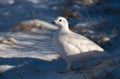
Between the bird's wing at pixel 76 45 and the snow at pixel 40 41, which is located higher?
the bird's wing at pixel 76 45

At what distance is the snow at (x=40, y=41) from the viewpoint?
20.7 ft

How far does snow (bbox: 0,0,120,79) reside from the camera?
20.7ft

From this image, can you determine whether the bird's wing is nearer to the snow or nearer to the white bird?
the white bird

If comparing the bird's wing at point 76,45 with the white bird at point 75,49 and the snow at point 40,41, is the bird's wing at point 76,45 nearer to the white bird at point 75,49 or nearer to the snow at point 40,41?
the white bird at point 75,49

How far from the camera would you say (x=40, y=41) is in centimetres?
877

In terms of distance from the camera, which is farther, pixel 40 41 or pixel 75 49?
pixel 40 41

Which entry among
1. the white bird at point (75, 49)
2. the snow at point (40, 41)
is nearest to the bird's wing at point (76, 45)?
the white bird at point (75, 49)

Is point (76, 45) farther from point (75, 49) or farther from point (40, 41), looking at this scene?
point (40, 41)

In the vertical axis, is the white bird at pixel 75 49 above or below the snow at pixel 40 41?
above

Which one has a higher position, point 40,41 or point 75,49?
point 75,49

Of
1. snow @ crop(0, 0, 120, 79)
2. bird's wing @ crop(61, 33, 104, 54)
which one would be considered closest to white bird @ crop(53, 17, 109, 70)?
bird's wing @ crop(61, 33, 104, 54)

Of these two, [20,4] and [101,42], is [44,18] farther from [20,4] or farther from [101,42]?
[101,42]

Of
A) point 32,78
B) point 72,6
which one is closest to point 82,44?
point 32,78

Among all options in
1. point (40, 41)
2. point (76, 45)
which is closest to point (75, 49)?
point (76, 45)
